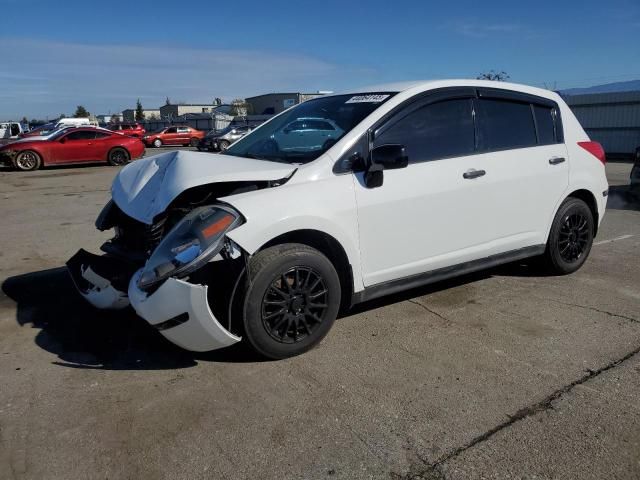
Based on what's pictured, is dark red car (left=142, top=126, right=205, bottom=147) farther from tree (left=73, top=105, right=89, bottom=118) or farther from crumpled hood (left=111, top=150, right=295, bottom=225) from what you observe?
tree (left=73, top=105, right=89, bottom=118)

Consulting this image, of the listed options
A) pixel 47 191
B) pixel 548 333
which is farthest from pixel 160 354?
pixel 47 191

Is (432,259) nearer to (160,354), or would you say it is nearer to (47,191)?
(160,354)

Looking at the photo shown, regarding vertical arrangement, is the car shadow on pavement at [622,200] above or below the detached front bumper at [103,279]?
below

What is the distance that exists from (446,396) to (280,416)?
95 centimetres

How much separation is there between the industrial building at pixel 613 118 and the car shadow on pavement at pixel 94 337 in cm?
2300

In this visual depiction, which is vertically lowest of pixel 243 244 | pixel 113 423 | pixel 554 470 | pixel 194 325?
pixel 554 470

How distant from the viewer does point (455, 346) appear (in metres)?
3.80

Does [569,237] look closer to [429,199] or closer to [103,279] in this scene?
[429,199]

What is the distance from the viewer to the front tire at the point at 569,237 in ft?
16.6

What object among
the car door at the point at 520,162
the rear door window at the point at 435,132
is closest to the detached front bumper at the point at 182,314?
the rear door window at the point at 435,132

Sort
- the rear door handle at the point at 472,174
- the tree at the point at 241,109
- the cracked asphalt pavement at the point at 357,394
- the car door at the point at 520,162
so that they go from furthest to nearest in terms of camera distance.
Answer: the tree at the point at 241,109, the car door at the point at 520,162, the rear door handle at the point at 472,174, the cracked asphalt pavement at the point at 357,394

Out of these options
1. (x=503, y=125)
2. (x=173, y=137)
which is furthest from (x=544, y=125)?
(x=173, y=137)

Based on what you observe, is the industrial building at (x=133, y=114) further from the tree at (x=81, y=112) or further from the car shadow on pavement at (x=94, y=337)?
the car shadow on pavement at (x=94, y=337)

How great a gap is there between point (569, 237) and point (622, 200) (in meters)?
6.77
